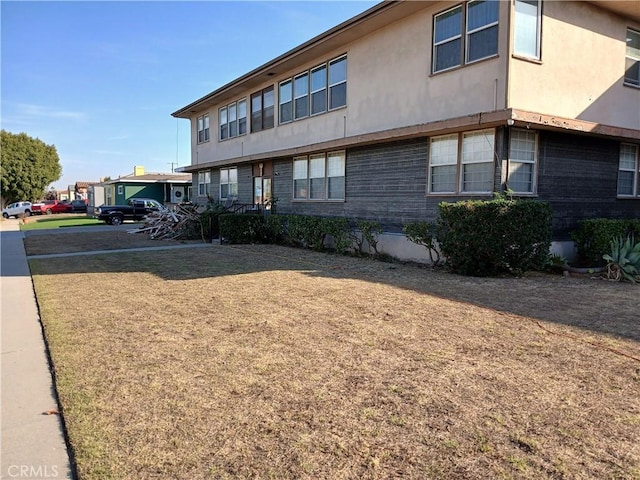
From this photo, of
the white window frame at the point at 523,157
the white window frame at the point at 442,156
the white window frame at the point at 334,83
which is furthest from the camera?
the white window frame at the point at 334,83

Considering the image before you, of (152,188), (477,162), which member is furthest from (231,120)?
(152,188)

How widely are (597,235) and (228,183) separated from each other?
1757 centimetres

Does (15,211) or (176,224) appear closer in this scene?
(176,224)

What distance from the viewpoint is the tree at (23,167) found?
185 ft

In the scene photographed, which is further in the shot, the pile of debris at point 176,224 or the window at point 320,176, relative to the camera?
the pile of debris at point 176,224

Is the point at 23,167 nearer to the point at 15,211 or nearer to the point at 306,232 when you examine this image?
the point at 15,211

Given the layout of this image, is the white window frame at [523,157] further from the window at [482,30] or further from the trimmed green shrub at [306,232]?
the trimmed green shrub at [306,232]

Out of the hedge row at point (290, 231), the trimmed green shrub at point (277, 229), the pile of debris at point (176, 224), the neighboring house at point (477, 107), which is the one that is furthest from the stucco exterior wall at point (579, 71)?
the pile of debris at point (176, 224)

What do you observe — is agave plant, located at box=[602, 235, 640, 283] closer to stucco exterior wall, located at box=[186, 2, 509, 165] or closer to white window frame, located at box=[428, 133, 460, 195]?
white window frame, located at box=[428, 133, 460, 195]

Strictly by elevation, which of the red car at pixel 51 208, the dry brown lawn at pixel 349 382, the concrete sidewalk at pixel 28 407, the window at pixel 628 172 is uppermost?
the window at pixel 628 172

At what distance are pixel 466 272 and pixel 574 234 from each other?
3260 millimetres

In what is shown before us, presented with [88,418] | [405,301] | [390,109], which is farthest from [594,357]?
[390,109]

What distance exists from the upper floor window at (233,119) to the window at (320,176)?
16.5ft

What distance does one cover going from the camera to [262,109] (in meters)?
20.8
